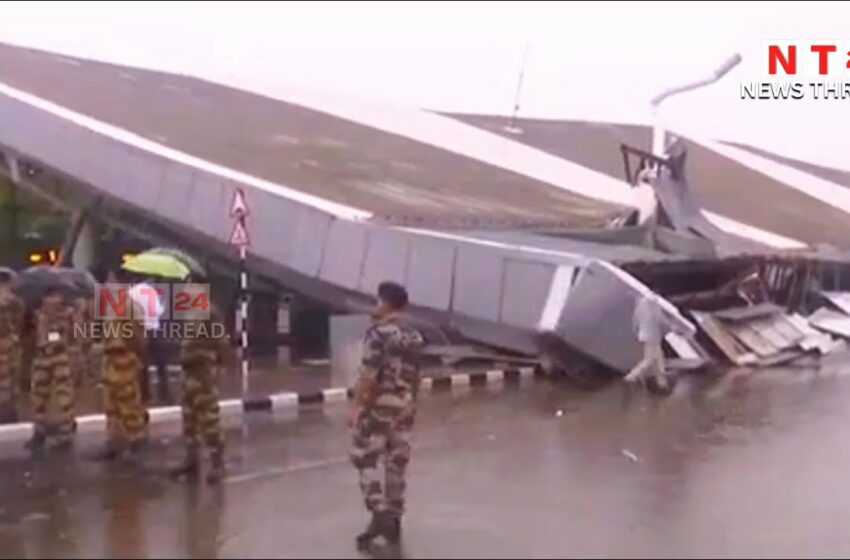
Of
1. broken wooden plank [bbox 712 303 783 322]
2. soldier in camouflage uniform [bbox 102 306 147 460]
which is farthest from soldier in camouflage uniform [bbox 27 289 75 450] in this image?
broken wooden plank [bbox 712 303 783 322]

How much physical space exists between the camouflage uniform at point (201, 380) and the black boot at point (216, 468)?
0.13m

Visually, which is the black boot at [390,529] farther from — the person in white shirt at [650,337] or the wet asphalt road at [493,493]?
the person in white shirt at [650,337]

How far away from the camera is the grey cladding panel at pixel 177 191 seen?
19.5 m

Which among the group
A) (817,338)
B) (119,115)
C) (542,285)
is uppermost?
(119,115)

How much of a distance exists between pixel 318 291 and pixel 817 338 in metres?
9.45

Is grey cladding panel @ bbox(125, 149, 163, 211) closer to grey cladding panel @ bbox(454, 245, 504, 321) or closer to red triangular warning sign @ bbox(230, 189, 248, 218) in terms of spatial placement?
red triangular warning sign @ bbox(230, 189, 248, 218)

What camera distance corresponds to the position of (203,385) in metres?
9.77

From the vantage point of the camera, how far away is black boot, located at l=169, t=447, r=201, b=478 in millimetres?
10133

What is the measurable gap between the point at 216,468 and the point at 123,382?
1185 mm

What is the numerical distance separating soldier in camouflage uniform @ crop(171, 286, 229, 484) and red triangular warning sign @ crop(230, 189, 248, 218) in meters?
7.46

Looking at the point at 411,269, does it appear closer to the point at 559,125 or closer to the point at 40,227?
the point at 40,227

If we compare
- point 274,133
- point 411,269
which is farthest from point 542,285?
point 274,133

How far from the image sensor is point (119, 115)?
23.8 metres

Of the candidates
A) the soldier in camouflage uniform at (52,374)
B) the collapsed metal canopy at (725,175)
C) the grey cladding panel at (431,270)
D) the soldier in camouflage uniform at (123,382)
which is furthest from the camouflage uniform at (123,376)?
the collapsed metal canopy at (725,175)
